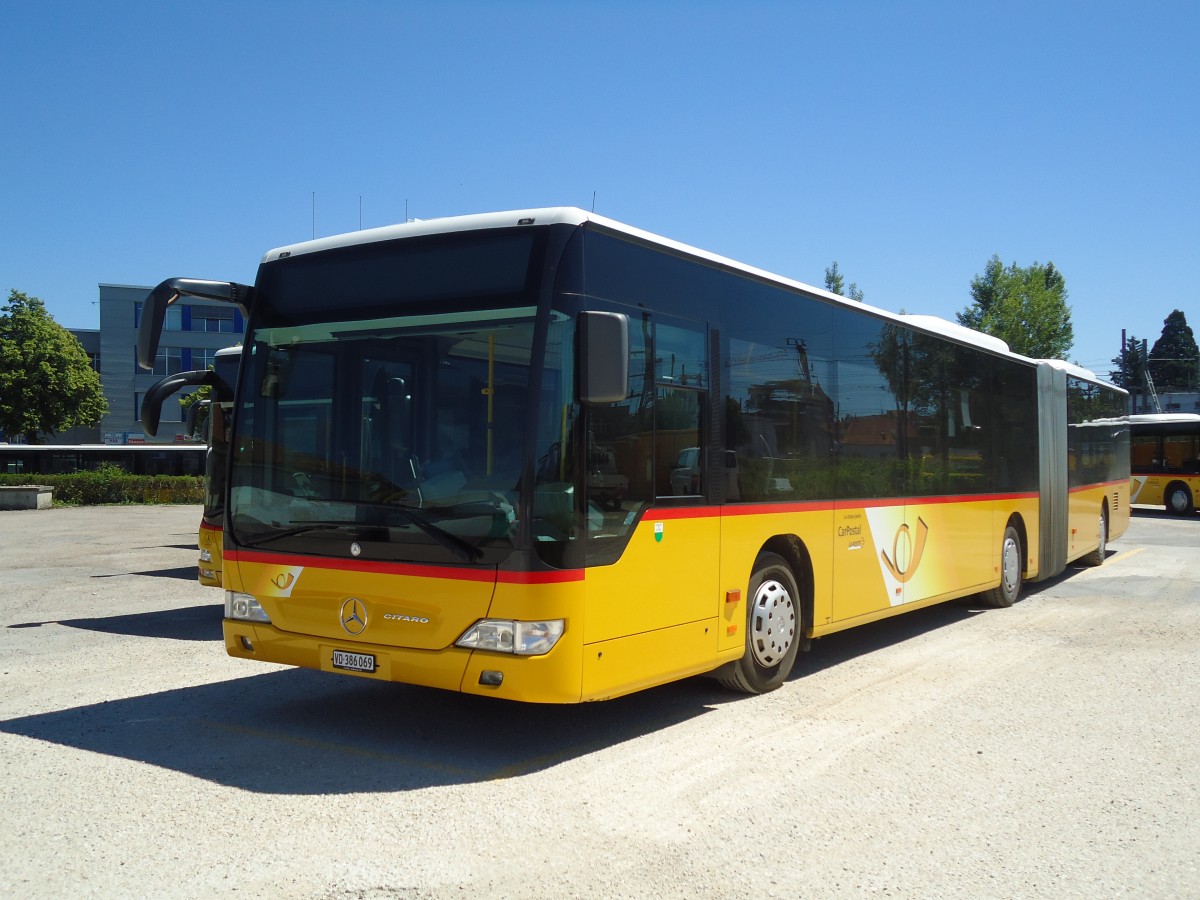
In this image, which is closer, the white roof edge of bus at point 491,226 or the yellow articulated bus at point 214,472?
the white roof edge of bus at point 491,226

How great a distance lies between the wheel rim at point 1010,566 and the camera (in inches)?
525

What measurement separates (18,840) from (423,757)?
2.20 metres

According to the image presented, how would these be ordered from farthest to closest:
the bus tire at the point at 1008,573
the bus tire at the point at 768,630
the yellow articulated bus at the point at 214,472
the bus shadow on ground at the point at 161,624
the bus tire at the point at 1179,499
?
the bus tire at the point at 1179,499 < the bus tire at the point at 1008,573 < the bus shadow on ground at the point at 161,624 < the yellow articulated bus at the point at 214,472 < the bus tire at the point at 768,630

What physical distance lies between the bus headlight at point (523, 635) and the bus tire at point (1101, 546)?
15044 millimetres

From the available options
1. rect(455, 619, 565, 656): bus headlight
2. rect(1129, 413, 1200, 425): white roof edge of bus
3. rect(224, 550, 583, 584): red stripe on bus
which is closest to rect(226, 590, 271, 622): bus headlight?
rect(224, 550, 583, 584): red stripe on bus

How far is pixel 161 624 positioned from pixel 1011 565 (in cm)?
1027

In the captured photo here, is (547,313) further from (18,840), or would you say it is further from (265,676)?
(265,676)

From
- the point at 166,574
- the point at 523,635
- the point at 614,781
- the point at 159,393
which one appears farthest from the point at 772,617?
the point at 166,574

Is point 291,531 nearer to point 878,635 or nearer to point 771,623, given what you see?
point 771,623

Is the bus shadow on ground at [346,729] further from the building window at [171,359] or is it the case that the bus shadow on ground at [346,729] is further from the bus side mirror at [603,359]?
the building window at [171,359]

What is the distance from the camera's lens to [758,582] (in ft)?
26.0

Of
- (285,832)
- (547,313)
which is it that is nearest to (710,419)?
(547,313)

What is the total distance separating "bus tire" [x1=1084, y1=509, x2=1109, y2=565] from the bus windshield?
49.9 feet

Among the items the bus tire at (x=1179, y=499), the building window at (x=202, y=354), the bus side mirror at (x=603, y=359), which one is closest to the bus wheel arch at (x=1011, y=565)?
the bus side mirror at (x=603, y=359)
